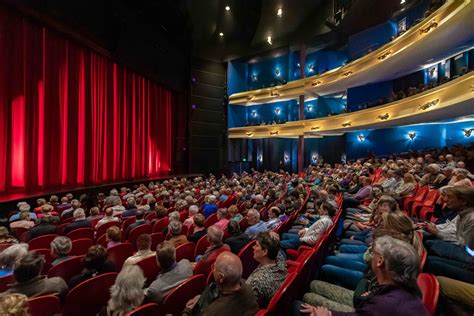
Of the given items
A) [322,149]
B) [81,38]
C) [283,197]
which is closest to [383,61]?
[322,149]

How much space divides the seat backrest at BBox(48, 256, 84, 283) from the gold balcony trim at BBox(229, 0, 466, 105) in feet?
32.0

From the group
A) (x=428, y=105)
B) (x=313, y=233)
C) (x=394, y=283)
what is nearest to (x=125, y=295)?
(x=394, y=283)

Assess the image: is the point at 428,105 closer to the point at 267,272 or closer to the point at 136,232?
the point at 136,232

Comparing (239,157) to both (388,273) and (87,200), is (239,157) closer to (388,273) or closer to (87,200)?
(87,200)

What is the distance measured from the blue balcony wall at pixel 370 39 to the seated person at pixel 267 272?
1585 cm

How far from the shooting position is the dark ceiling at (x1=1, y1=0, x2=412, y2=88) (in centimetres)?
823

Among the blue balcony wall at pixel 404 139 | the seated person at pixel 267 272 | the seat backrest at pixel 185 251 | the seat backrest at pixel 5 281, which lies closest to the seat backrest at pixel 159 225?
the seat backrest at pixel 185 251

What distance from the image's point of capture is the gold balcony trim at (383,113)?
8.02 m

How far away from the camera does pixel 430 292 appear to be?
1.56 metres

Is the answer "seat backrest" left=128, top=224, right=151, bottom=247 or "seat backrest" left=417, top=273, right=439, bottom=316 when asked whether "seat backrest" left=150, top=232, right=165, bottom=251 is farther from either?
"seat backrest" left=417, top=273, right=439, bottom=316

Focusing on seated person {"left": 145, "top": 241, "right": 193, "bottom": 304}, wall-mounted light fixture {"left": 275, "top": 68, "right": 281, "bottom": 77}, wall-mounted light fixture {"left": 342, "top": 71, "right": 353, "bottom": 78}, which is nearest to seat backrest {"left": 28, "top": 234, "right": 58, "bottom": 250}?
seated person {"left": 145, "top": 241, "right": 193, "bottom": 304}

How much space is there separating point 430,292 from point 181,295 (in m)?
1.49

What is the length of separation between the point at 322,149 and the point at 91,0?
50.4ft

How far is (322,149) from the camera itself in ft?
64.0
